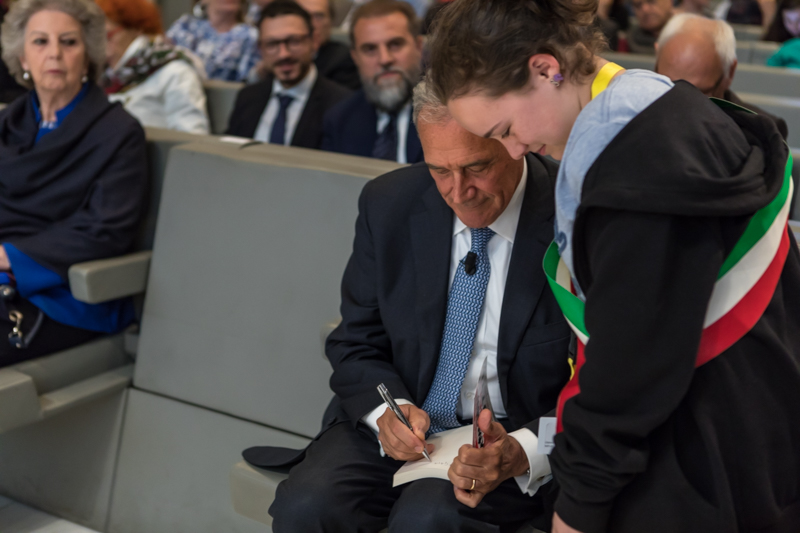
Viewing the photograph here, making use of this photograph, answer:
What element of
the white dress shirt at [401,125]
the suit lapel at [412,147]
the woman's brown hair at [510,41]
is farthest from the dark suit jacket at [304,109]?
the woman's brown hair at [510,41]

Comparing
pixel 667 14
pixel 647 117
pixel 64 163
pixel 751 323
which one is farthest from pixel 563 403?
pixel 667 14

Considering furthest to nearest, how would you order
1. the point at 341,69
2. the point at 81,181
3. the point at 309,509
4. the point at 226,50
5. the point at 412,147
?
the point at 226,50
the point at 341,69
the point at 412,147
the point at 81,181
the point at 309,509

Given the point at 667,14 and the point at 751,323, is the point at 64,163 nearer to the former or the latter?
the point at 751,323

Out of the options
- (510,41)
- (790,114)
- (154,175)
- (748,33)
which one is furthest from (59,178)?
(748,33)

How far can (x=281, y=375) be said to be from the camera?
6.41 ft

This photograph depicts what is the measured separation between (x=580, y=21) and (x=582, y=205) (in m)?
0.26

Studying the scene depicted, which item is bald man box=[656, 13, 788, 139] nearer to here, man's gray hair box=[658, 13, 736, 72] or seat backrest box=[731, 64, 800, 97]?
man's gray hair box=[658, 13, 736, 72]

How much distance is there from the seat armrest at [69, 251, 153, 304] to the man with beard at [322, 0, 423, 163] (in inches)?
39.4

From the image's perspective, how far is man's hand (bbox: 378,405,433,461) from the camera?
1308 millimetres

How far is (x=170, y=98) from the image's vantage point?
329cm

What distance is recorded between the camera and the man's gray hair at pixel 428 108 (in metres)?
1.30

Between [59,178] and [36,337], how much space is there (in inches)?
17.8

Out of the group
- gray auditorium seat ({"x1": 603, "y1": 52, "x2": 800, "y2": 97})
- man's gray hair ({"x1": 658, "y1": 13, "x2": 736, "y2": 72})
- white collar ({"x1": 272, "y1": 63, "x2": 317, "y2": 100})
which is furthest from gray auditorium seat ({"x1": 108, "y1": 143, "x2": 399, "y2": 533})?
gray auditorium seat ({"x1": 603, "y1": 52, "x2": 800, "y2": 97})

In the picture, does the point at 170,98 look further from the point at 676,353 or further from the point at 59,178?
the point at 676,353
